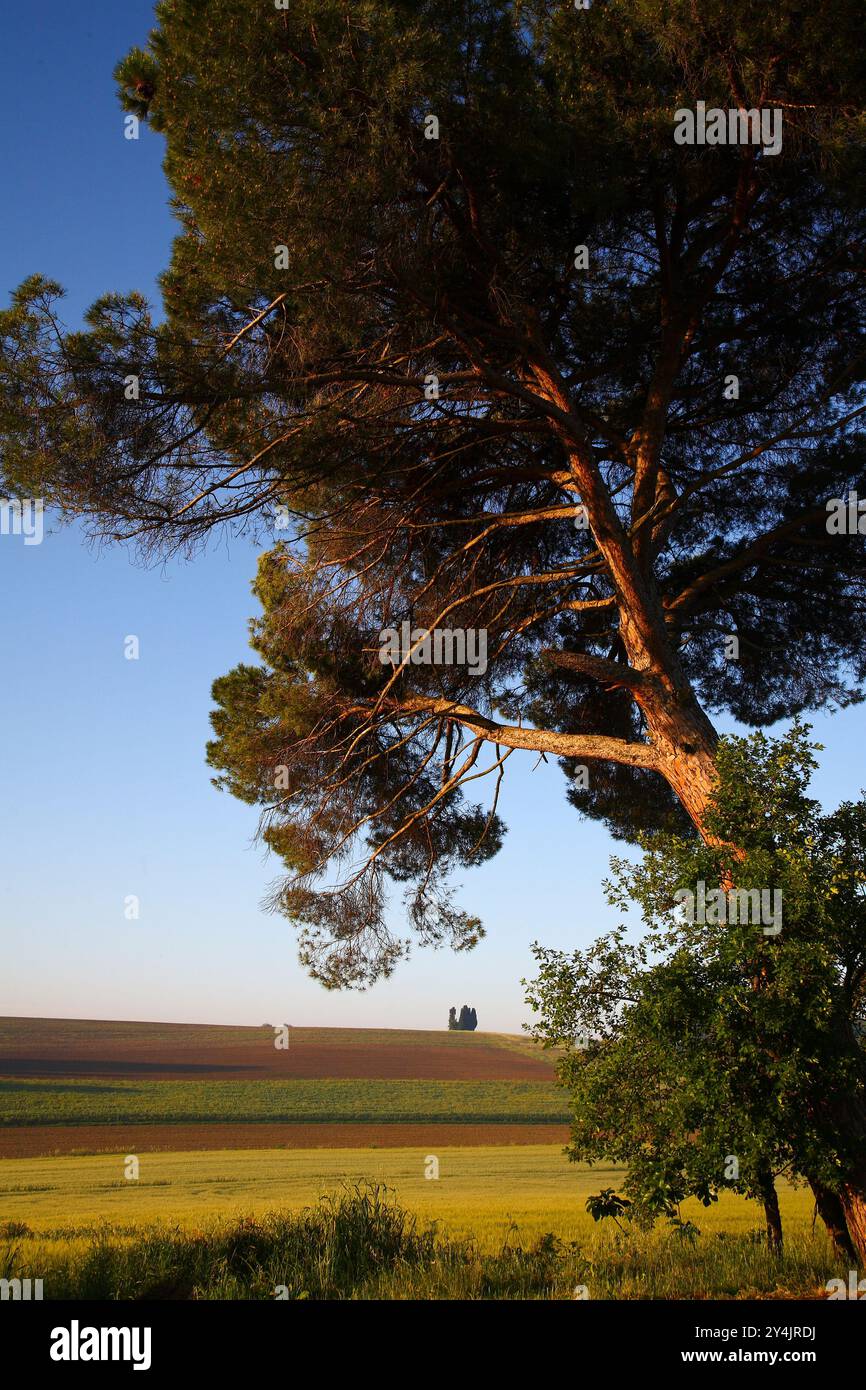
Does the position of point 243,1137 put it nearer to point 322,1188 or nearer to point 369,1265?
point 322,1188

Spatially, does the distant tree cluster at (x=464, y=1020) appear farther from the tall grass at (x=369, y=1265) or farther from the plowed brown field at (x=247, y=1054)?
the tall grass at (x=369, y=1265)

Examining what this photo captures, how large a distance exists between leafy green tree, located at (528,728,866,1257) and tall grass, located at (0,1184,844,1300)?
728 mm

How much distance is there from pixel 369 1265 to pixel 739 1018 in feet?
13.1

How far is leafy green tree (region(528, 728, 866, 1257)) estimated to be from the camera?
753cm

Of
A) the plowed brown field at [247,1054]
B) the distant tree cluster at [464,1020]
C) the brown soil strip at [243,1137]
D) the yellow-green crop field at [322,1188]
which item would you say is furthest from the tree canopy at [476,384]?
the distant tree cluster at [464,1020]

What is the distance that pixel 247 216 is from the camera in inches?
353

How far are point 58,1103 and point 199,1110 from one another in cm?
544

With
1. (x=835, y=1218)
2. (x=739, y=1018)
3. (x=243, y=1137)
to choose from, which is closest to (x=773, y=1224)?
(x=835, y=1218)

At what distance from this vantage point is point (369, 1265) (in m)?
8.95

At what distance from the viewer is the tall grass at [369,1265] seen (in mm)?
8164

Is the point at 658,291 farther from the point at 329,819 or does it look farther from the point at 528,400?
the point at 329,819

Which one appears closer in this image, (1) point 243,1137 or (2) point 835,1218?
(2) point 835,1218

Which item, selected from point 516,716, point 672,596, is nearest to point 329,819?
point 516,716

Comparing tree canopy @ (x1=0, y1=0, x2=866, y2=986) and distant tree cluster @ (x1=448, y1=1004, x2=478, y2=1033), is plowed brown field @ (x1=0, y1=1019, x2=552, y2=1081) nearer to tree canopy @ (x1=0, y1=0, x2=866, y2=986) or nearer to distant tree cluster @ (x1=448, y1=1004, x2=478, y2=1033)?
distant tree cluster @ (x1=448, y1=1004, x2=478, y2=1033)
